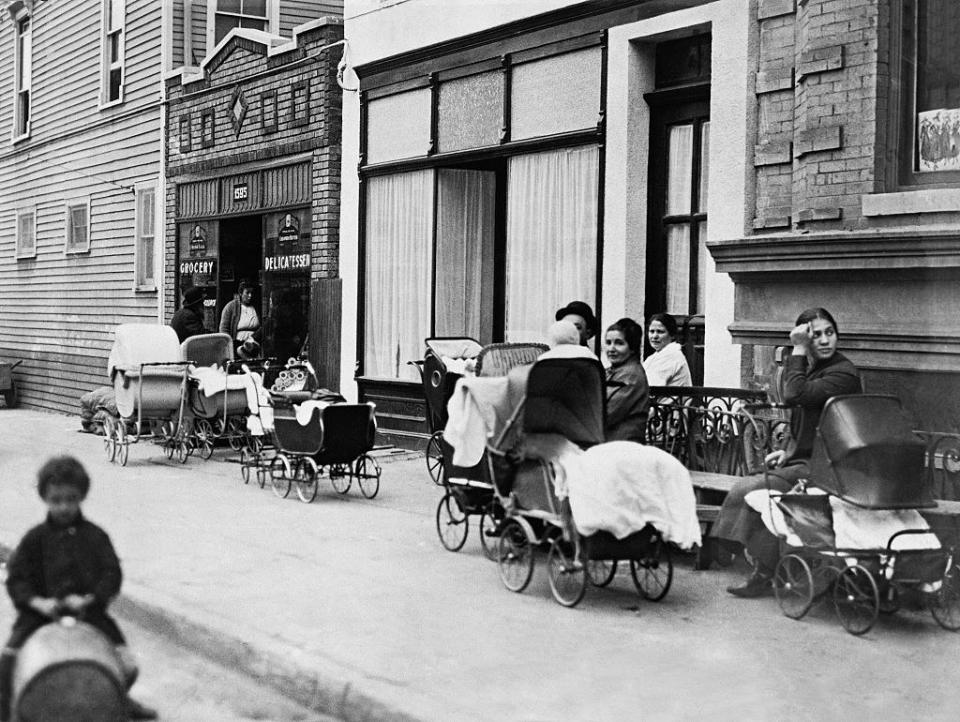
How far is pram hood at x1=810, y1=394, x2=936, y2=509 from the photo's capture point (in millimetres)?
6625

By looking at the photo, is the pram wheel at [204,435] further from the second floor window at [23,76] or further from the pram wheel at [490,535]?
the second floor window at [23,76]

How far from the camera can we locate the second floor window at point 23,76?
83.1 ft

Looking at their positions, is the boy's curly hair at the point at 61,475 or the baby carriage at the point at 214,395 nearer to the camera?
the boy's curly hair at the point at 61,475

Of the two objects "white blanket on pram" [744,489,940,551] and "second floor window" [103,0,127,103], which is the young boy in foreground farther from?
"second floor window" [103,0,127,103]

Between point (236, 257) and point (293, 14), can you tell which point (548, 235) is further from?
point (293, 14)

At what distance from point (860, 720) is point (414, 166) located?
11128 mm

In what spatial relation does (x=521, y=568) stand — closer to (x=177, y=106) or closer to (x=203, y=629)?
(x=203, y=629)

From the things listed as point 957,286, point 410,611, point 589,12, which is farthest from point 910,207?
point 589,12

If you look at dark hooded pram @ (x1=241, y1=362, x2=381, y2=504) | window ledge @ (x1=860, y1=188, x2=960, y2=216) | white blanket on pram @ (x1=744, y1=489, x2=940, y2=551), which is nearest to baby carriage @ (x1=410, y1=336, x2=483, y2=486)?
dark hooded pram @ (x1=241, y1=362, x2=381, y2=504)

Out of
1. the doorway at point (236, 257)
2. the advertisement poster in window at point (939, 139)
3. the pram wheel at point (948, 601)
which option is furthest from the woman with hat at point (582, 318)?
the doorway at point (236, 257)

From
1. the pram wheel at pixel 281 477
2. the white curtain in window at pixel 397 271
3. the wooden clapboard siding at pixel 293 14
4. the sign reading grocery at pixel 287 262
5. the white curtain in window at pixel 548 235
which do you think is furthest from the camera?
the wooden clapboard siding at pixel 293 14

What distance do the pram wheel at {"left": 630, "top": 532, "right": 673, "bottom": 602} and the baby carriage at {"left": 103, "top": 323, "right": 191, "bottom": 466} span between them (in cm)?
750

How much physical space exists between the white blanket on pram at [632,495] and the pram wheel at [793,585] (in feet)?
1.67

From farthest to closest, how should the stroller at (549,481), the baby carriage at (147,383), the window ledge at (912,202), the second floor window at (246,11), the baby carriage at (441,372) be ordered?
the second floor window at (246,11) → the baby carriage at (147,383) → the baby carriage at (441,372) → the window ledge at (912,202) → the stroller at (549,481)
